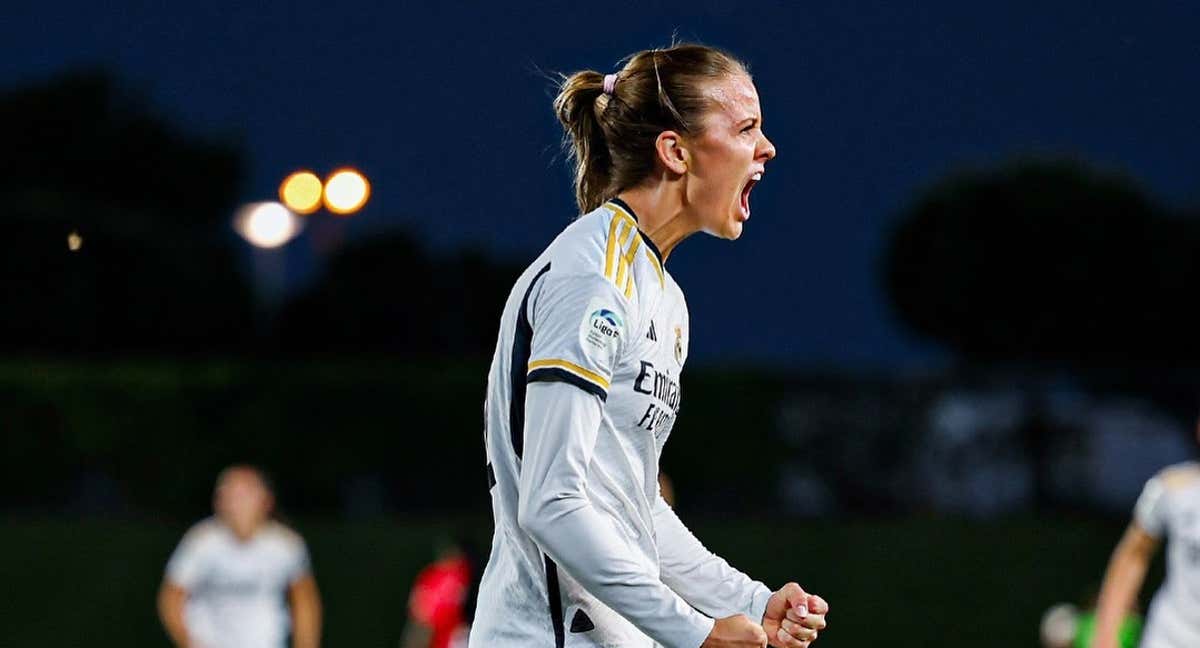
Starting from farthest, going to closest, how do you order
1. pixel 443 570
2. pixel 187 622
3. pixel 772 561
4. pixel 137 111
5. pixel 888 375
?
1. pixel 137 111
2. pixel 888 375
3. pixel 772 561
4. pixel 443 570
5. pixel 187 622

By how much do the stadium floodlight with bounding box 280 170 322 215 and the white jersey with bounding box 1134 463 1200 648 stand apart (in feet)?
11.7

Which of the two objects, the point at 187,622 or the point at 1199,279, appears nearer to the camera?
the point at 187,622

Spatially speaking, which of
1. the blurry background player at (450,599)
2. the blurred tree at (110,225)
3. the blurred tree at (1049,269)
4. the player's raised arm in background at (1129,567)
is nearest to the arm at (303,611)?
the blurry background player at (450,599)

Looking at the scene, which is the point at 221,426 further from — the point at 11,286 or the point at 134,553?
the point at 11,286

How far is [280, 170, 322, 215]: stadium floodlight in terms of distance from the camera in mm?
6363

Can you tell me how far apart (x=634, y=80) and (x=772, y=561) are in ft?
57.2

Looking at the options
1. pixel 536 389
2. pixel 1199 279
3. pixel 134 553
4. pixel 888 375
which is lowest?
pixel 134 553

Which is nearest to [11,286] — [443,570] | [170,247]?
[170,247]

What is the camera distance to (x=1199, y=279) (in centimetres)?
4647

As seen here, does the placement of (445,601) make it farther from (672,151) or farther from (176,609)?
(672,151)

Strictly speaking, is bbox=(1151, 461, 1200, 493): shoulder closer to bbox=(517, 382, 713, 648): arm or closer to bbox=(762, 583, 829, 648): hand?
bbox=(762, 583, 829, 648): hand

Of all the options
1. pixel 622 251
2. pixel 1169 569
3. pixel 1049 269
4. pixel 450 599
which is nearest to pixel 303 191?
pixel 622 251

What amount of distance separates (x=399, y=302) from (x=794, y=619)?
34566 mm

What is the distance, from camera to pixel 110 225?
4644 centimetres
